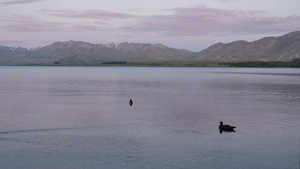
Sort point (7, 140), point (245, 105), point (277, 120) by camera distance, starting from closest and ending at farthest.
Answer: point (7, 140), point (277, 120), point (245, 105)

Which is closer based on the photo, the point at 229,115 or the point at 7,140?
the point at 7,140

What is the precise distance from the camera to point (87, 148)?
27688 millimetres

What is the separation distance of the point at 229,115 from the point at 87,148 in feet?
78.7

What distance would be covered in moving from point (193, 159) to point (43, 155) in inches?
477

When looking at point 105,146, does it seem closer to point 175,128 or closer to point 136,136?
point 136,136

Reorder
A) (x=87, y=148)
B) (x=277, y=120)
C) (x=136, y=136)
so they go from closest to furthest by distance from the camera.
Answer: (x=87, y=148) → (x=136, y=136) → (x=277, y=120)

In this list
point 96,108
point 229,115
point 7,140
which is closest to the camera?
point 7,140

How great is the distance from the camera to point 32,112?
45688 millimetres

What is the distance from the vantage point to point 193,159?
25.0 metres

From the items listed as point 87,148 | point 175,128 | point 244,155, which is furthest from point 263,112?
point 87,148

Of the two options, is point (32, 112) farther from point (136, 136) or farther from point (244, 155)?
point (244, 155)

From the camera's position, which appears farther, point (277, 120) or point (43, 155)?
point (277, 120)

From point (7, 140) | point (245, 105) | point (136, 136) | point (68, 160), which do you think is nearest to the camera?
point (68, 160)

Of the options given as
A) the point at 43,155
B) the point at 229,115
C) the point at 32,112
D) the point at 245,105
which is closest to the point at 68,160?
the point at 43,155
